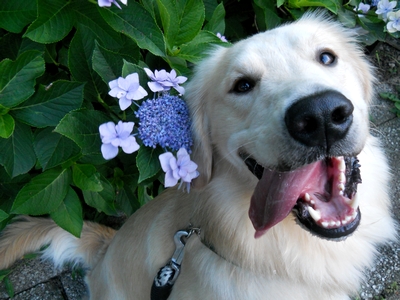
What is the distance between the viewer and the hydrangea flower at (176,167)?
4.93 ft

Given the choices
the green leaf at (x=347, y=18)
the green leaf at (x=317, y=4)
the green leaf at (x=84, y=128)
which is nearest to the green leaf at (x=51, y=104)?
the green leaf at (x=84, y=128)

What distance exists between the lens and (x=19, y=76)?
1628 millimetres

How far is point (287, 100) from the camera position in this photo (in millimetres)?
1367

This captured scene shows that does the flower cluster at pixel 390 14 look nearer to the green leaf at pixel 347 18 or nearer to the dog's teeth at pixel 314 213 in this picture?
the green leaf at pixel 347 18

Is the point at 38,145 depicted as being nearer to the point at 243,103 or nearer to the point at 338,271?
the point at 243,103

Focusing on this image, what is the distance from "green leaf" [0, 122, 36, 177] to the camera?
1.75 metres

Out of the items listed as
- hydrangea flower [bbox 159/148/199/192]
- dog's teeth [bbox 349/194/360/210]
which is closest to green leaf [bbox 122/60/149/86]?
hydrangea flower [bbox 159/148/199/192]

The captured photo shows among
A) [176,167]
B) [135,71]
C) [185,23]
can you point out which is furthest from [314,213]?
[185,23]

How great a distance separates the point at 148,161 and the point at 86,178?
0.51 m

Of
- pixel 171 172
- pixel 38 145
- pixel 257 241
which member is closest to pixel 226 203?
pixel 257 241

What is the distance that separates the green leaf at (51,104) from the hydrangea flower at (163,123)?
1.06 ft

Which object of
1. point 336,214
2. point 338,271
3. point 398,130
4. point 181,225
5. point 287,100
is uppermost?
point 287,100

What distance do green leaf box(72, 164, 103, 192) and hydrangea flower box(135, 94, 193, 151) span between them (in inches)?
20.0

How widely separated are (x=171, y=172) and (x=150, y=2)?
0.82m
